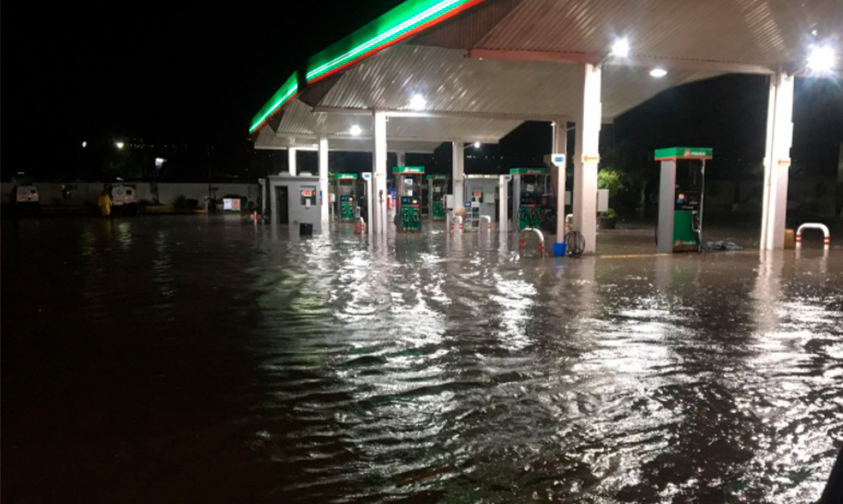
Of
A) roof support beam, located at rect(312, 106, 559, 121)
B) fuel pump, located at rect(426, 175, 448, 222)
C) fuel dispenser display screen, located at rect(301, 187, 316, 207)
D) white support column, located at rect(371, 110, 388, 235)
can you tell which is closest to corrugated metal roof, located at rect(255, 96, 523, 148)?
roof support beam, located at rect(312, 106, 559, 121)

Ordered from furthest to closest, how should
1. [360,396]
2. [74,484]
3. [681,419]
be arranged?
1. [360,396]
2. [681,419]
3. [74,484]

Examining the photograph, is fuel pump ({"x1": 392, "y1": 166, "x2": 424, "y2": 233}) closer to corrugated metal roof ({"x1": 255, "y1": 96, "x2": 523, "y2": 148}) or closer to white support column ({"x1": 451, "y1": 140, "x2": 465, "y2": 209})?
corrugated metal roof ({"x1": 255, "y1": 96, "x2": 523, "y2": 148})

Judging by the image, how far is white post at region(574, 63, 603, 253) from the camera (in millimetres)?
15930

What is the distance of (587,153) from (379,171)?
11.1m

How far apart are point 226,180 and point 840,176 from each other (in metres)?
51.6

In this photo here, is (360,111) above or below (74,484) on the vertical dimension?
above

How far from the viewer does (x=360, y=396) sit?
5.20m

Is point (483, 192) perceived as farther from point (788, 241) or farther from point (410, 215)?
point (788, 241)

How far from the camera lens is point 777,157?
1772cm

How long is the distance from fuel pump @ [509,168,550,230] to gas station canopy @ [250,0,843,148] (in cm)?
274

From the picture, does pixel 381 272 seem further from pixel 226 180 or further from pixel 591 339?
pixel 226 180

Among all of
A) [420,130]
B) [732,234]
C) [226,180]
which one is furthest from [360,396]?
[226,180]

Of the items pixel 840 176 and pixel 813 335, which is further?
pixel 840 176

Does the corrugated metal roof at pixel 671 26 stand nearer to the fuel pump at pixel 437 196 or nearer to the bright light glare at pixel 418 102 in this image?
the bright light glare at pixel 418 102
